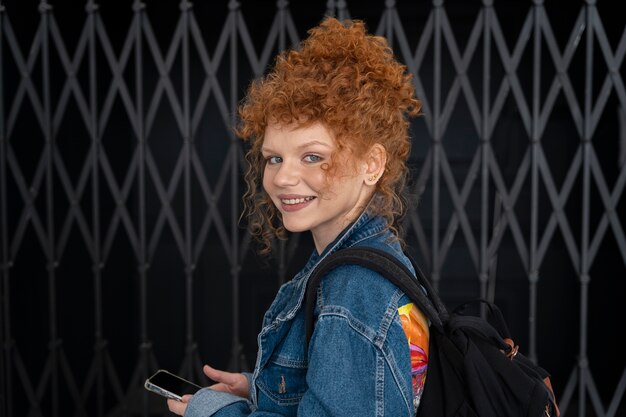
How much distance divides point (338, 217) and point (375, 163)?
125mm

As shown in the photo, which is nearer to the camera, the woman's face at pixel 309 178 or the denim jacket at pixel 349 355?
the denim jacket at pixel 349 355

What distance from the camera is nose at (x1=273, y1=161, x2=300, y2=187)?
3.75ft

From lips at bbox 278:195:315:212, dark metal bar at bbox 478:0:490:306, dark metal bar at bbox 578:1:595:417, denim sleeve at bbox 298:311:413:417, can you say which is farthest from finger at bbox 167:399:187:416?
dark metal bar at bbox 578:1:595:417

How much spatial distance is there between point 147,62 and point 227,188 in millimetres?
1015

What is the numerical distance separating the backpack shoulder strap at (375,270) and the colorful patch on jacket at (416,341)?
0.03m

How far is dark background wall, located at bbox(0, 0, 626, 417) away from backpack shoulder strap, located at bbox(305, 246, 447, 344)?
1.46 metres

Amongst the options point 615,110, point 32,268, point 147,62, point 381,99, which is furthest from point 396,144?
point 147,62

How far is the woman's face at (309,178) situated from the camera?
1.13 metres

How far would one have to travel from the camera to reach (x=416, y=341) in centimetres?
110

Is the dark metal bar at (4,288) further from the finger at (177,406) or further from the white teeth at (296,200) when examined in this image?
the white teeth at (296,200)

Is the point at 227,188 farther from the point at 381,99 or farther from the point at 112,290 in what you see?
the point at 381,99

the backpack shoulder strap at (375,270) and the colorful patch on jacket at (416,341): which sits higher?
the backpack shoulder strap at (375,270)

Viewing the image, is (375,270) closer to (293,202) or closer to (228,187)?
(293,202)

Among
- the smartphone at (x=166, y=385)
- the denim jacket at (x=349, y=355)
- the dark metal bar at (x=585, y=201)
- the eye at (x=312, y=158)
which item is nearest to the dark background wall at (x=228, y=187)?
the dark metal bar at (x=585, y=201)
